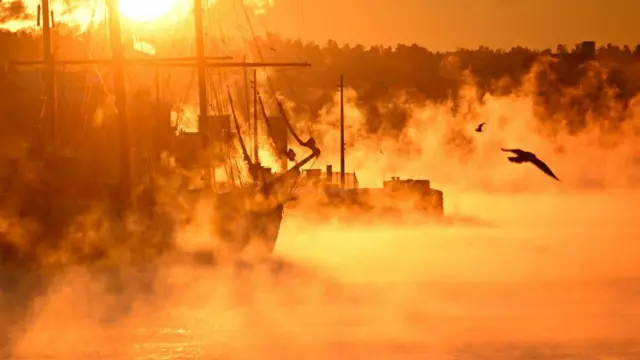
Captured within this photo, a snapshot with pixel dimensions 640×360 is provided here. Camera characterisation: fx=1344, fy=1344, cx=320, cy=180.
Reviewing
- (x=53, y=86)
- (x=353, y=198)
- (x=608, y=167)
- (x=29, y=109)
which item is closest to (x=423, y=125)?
(x=608, y=167)

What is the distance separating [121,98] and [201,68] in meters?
8.21

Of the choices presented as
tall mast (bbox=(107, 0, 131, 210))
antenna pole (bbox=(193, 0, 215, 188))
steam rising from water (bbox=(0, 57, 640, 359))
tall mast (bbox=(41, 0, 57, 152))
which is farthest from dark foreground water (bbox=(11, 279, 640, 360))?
antenna pole (bbox=(193, 0, 215, 188))

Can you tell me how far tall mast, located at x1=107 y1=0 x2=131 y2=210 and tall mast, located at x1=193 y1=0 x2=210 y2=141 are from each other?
22.5 ft

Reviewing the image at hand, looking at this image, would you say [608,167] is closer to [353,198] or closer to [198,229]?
[353,198]

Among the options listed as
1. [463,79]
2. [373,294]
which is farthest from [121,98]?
[463,79]

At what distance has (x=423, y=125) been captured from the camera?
113312 millimetres

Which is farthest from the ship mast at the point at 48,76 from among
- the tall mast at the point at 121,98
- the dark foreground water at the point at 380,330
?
the dark foreground water at the point at 380,330

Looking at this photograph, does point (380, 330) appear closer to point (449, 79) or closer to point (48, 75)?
point (48, 75)

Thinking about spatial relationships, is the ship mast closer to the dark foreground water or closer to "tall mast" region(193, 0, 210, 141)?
"tall mast" region(193, 0, 210, 141)

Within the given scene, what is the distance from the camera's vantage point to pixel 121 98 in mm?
40562

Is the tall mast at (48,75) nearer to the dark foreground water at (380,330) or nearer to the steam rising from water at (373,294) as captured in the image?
the steam rising from water at (373,294)

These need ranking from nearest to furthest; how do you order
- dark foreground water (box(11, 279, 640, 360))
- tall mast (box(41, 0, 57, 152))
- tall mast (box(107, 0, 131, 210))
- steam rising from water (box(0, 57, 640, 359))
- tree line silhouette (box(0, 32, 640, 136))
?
dark foreground water (box(11, 279, 640, 360)) < steam rising from water (box(0, 57, 640, 359)) < tall mast (box(107, 0, 131, 210)) < tall mast (box(41, 0, 57, 152)) < tree line silhouette (box(0, 32, 640, 136))

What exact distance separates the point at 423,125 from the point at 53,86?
2752 inches

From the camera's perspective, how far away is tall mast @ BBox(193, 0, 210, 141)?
157ft
